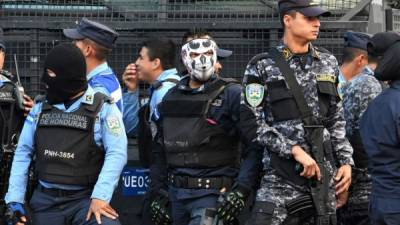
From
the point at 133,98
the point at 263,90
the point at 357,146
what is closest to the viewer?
the point at 263,90

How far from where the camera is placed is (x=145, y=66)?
6094 millimetres

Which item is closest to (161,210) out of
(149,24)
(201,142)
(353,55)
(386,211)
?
(201,142)

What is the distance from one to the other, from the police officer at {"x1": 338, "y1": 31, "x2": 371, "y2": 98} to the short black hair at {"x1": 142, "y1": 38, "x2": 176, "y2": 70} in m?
1.30

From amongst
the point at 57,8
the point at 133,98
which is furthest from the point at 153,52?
the point at 57,8

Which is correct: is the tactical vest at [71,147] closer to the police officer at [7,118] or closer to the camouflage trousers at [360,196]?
the police officer at [7,118]

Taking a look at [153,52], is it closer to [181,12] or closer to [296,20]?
[181,12]

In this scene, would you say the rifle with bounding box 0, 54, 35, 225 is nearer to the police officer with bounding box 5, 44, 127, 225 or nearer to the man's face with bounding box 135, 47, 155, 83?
the police officer with bounding box 5, 44, 127, 225

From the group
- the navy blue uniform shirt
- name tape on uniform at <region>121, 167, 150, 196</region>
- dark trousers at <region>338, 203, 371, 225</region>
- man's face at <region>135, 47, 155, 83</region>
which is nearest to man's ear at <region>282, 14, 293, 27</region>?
the navy blue uniform shirt

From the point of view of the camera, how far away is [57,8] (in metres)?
6.48

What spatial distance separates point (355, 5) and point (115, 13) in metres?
1.96

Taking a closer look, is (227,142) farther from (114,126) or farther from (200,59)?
(114,126)

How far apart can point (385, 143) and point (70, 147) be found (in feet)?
6.35

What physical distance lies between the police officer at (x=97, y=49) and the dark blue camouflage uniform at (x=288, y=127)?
1.16 m

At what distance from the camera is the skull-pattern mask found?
522cm
